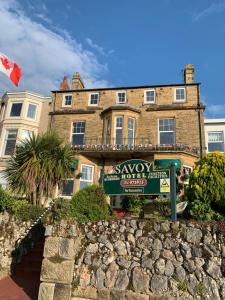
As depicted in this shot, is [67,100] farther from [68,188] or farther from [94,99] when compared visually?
[68,188]

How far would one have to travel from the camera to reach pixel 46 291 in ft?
19.4

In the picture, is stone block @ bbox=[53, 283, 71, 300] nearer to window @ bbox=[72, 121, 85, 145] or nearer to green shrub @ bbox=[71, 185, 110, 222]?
green shrub @ bbox=[71, 185, 110, 222]

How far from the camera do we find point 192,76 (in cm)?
1938

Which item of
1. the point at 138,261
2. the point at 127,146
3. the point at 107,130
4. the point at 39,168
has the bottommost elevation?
the point at 138,261

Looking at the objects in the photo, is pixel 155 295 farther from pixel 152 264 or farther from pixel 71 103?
pixel 71 103

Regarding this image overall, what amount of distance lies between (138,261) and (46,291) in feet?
7.42

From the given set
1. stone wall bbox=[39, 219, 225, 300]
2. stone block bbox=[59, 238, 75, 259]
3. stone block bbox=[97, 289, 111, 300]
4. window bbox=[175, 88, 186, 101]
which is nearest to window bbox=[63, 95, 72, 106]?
window bbox=[175, 88, 186, 101]

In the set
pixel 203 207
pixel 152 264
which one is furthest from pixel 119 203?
pixel 152 264

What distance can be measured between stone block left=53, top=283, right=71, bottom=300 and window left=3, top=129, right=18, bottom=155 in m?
15.6

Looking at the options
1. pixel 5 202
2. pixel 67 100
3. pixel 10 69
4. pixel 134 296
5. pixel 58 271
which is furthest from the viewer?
pixel 67 100

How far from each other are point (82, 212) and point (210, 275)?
338 cm

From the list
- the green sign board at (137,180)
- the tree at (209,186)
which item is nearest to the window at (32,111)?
the green sign board at (137,180)

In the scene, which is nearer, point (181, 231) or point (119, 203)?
point (181, 231)

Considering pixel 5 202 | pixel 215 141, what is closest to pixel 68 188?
pixel 5 202
